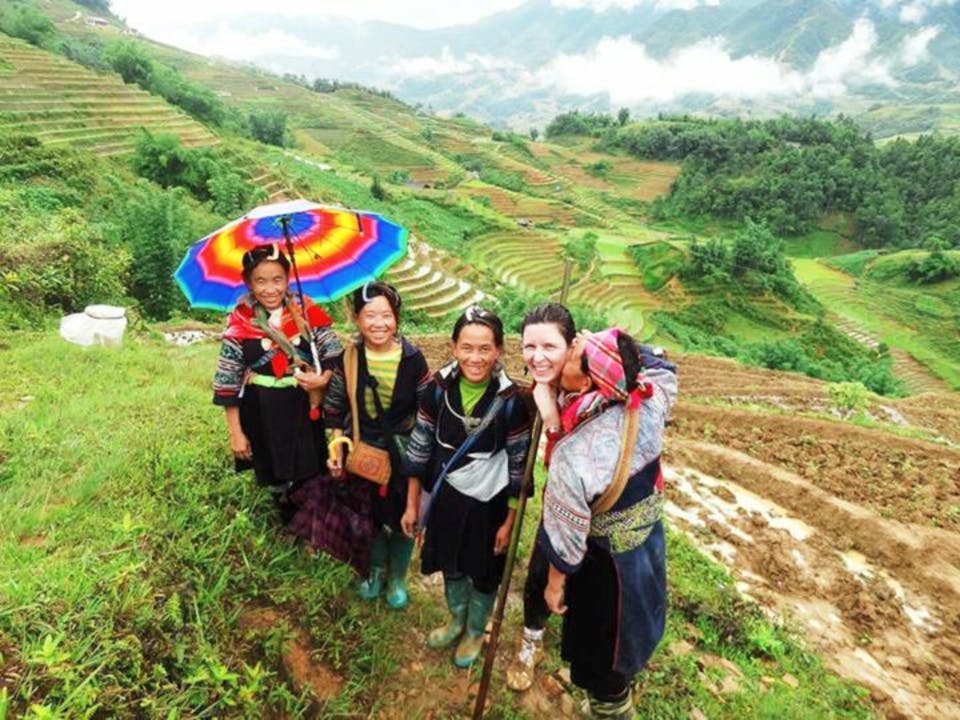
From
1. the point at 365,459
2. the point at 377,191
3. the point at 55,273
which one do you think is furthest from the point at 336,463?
the point at 377,191

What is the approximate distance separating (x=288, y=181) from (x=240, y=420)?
25381mm

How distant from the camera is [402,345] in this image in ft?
8.01

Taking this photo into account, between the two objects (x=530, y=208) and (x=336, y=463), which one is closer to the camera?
(x=336, y=463)

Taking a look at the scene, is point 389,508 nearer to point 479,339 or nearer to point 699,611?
point 479,339

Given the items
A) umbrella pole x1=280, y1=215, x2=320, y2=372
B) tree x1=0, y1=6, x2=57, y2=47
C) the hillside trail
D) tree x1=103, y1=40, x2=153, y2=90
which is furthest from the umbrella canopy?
tree x1=0, y1=6, x2=57, y2=47

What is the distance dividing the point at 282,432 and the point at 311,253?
93 cm

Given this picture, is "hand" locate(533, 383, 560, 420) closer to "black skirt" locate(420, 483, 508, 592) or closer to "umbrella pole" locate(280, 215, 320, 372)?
"black skirt" locate(420, 483, 508, 592)

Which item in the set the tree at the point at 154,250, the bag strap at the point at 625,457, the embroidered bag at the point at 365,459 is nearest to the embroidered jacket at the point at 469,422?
the embroidered bag at the point at 365,459


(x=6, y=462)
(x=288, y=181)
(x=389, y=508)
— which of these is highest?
(x=389, y=508)

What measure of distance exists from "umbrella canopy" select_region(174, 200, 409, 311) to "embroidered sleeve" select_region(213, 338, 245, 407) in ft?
0.98

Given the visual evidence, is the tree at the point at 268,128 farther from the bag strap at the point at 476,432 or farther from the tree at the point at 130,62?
the bag strap at the point at 476,432

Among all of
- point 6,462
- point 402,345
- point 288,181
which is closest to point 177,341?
point 6,462

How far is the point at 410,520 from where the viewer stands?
8.20 feet

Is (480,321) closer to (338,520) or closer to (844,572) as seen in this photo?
(338,520)
